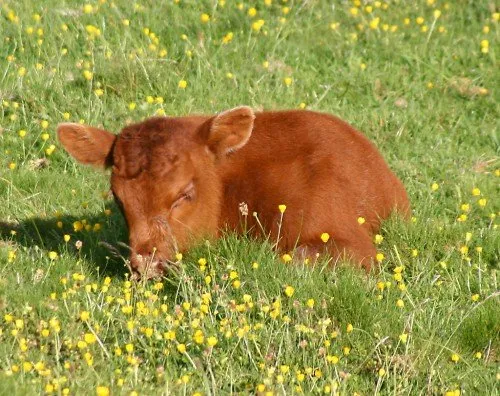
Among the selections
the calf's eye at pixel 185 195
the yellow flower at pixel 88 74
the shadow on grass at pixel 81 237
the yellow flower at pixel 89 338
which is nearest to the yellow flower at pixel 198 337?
the yellow flower at pixel 89 338

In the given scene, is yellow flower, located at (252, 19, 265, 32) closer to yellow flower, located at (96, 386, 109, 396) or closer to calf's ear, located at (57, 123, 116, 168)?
calf's ear, located at (57, 123, 116, 168)

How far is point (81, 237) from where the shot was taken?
8.26 meters

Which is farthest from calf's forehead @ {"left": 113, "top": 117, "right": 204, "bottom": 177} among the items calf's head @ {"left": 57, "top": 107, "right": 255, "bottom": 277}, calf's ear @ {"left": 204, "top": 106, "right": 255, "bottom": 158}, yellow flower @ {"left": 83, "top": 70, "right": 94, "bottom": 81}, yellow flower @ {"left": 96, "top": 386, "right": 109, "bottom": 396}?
yellow flower @ {"left": 83, "top": 70, "right": 94, "bottom": 81}

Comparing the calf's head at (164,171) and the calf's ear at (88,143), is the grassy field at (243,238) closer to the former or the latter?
the calf's head at (164,171)

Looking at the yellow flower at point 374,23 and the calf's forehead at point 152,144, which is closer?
the calf's forehead at point 152,144

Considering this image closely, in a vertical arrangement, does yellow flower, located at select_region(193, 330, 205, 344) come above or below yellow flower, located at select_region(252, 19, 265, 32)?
below

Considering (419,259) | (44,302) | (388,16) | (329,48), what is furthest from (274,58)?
(44,302)

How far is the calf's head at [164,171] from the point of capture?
7.04 metres

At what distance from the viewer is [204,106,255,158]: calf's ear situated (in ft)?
24.0

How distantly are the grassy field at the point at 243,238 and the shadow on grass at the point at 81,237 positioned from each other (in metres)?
0.02

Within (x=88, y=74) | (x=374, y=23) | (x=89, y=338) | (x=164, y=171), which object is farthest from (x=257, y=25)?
(x=89, y=338)

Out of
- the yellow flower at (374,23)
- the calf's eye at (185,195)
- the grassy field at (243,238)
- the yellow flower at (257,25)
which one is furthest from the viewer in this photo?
the yellow flower at (374,23)

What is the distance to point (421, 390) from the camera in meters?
6.07

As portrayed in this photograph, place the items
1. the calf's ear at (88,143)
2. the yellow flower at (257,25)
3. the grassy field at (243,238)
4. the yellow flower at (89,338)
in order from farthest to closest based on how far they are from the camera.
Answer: the yellow flower at (257,25) < the calf's ear at (88,143) < the grassy field at (243,238) < the yellow flower at (89,338)
